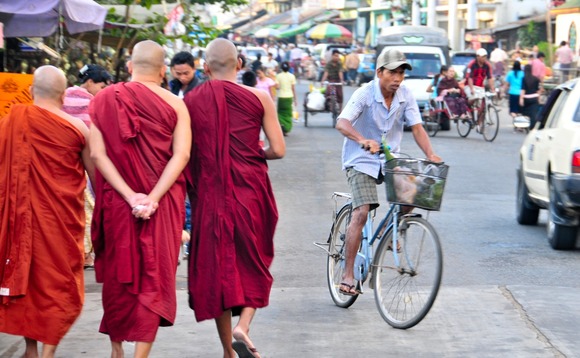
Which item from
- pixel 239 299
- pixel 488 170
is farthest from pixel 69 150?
pixel 488 170

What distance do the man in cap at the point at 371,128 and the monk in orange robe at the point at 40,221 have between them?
1920 mm

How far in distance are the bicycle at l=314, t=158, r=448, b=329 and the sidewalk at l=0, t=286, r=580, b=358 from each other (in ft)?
0.51

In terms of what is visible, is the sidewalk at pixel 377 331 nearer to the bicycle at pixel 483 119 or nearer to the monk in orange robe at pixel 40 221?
the monk in orange robe at pixel 40 221

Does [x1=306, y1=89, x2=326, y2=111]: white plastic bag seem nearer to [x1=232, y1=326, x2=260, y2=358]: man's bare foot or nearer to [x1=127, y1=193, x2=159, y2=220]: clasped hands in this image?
[x1=232, y1=326, x2=260, y2=358]: man's bare foot

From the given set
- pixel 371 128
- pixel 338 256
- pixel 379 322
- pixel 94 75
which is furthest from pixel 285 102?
pixel 379 322

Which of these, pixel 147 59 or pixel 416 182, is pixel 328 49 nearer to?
pixel 416 182

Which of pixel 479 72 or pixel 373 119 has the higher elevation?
pixel 373 119

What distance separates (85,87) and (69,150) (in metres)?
3.36

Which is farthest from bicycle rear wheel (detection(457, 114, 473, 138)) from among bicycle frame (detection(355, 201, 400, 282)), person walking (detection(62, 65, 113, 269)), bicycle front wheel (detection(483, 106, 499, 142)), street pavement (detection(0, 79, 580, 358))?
bicycle frame (detection(355, 201, 400, 282))

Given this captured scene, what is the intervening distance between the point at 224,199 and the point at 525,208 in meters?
6.37

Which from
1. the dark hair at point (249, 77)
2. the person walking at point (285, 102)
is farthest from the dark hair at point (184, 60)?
the person walking at point (285, 102)

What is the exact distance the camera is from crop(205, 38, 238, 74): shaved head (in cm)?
595

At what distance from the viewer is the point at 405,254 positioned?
6.86 metres

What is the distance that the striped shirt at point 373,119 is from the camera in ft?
23.5
